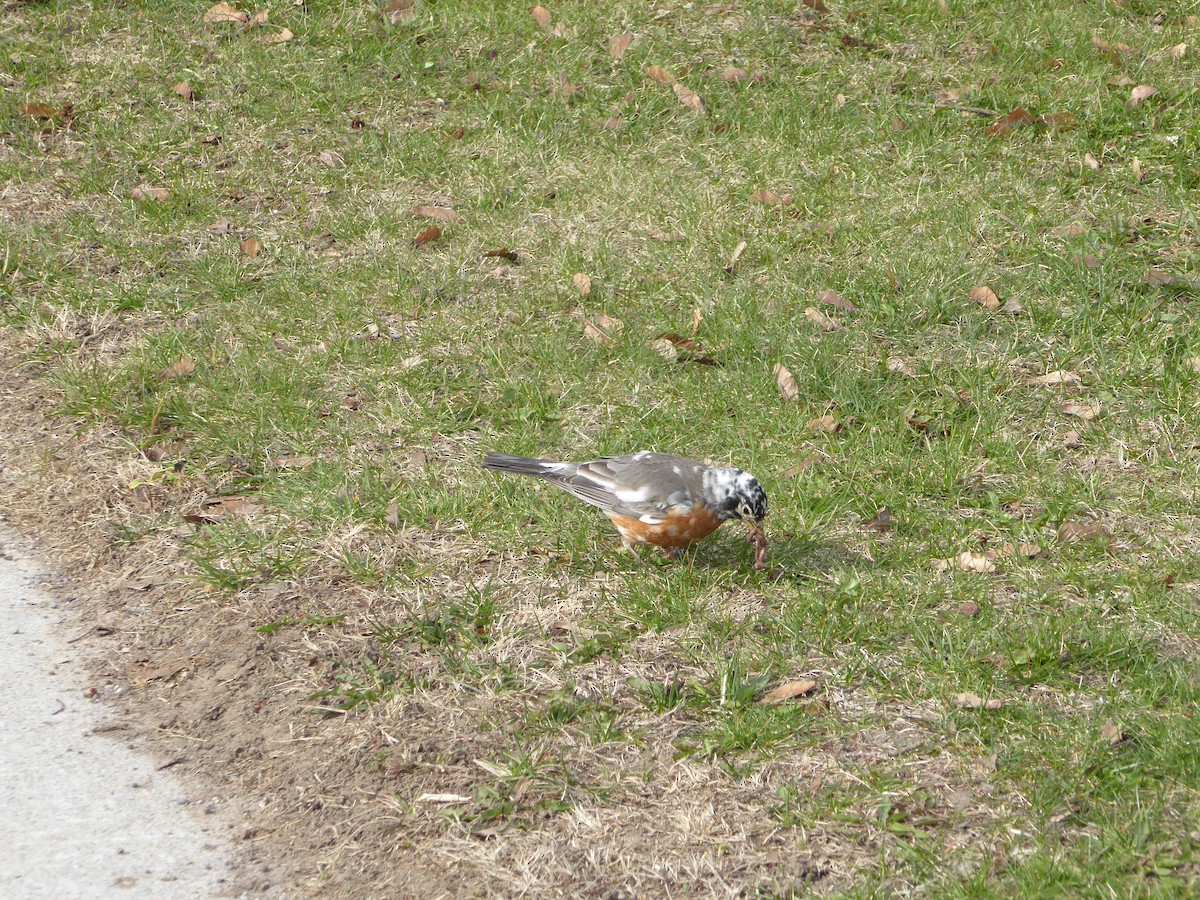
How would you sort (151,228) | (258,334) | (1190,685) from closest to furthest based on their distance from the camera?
(1190,685)
(258,334)
(151,228)

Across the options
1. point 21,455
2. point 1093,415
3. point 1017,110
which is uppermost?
point 1017,110

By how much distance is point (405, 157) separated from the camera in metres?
8.07

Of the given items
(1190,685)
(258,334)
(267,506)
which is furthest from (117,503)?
(1190,685)

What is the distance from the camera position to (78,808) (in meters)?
3.93

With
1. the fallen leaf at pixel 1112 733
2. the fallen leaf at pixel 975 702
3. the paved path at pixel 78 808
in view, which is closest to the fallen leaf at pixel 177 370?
the paved path at pixel 78 808

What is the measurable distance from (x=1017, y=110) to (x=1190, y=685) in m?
5.15

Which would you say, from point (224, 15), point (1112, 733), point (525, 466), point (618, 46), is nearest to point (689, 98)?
point (618, 46)

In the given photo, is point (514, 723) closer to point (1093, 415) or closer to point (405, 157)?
point (1093, 415)

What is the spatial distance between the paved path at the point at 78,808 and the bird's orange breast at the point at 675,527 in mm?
1910

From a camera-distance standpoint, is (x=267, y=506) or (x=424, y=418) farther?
(x=424, y=418)

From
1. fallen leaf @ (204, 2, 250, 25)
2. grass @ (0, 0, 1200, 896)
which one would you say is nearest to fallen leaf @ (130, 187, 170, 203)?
grass @ (0, 0, 1200, 896)

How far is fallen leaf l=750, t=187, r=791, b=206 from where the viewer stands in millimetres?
7543

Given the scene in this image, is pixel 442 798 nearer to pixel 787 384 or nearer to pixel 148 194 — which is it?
pixel 787 384

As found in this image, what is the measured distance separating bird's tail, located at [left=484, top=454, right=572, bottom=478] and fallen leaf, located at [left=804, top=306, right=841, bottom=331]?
1933 mm
